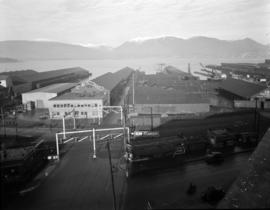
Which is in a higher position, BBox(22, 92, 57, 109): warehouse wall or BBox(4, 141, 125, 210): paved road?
BBox(22, 92, 57, 109): warehouse wall

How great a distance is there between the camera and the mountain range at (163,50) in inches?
3356

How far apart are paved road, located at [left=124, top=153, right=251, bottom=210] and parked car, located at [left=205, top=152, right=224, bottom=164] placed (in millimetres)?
125

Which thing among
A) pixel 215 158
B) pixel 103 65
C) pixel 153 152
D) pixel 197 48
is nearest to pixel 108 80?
pixel 153 152

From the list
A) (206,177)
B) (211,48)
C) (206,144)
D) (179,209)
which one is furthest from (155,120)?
(211,48)

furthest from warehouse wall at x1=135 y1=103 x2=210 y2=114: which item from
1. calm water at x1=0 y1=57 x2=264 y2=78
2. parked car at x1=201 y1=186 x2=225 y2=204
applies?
calm water at x1=0 y1=57 x2=264 y2=78

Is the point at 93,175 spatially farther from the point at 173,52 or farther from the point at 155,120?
the point at 173,52

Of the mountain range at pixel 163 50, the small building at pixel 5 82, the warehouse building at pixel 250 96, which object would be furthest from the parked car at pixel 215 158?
the mountain range at pixel 163 50

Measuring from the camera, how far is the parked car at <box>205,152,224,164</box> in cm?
552

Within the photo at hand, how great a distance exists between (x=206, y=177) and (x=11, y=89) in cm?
1265

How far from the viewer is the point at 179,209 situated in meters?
3.71

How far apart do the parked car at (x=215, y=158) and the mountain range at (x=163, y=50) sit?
79975 millimetres

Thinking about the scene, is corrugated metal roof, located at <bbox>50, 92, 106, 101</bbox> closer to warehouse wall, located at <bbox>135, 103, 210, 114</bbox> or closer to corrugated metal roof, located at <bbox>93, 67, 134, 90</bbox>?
warehouse wall, located at <bbox>135, 103, 210, 114</bbox>

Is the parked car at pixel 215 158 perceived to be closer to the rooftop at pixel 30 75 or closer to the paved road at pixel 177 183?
the paved road at pixel 177 183

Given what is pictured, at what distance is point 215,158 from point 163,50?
4383 inches
